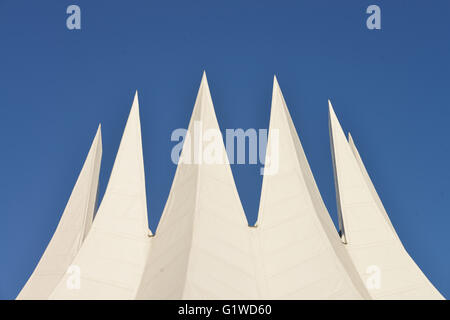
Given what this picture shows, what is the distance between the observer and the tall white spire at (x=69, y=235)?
36.7 feet

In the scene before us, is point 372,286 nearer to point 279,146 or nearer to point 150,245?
point 279,146

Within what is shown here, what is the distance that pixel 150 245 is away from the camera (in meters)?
10.3

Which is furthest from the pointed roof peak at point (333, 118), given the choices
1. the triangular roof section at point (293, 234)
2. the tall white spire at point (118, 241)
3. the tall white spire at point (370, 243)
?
the tall white spire at point (118, 241)

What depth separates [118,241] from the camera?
10.1m

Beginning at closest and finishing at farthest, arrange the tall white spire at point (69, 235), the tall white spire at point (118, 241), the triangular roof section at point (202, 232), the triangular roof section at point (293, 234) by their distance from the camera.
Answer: the triangular roof section at point (202, 232) → the triangular roof section at point (293, 234) → the tall white spire at point (118, 241) → the tall white spire at point (69, 235)

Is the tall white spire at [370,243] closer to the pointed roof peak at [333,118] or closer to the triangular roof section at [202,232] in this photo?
the pointed roof peak at [333,118]

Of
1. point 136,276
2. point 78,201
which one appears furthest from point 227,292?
point 78,201

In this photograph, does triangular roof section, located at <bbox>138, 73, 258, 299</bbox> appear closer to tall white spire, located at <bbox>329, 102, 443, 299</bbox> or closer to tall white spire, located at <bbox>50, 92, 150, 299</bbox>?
tall white spire, located at <bbox>50, 92, 150, 299</bbox>

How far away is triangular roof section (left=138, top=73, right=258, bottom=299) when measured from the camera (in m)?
7.88

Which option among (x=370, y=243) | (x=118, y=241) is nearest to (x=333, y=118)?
(x=370, y=243)

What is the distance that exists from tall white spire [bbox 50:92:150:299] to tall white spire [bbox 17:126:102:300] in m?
1.57

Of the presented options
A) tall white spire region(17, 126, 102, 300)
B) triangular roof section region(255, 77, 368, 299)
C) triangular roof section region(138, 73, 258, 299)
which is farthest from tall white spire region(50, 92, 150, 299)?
triangular roof section region(255, 77, 368, 299)

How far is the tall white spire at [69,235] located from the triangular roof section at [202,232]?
2705 millimetres

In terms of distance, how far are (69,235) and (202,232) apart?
16.2 feet
